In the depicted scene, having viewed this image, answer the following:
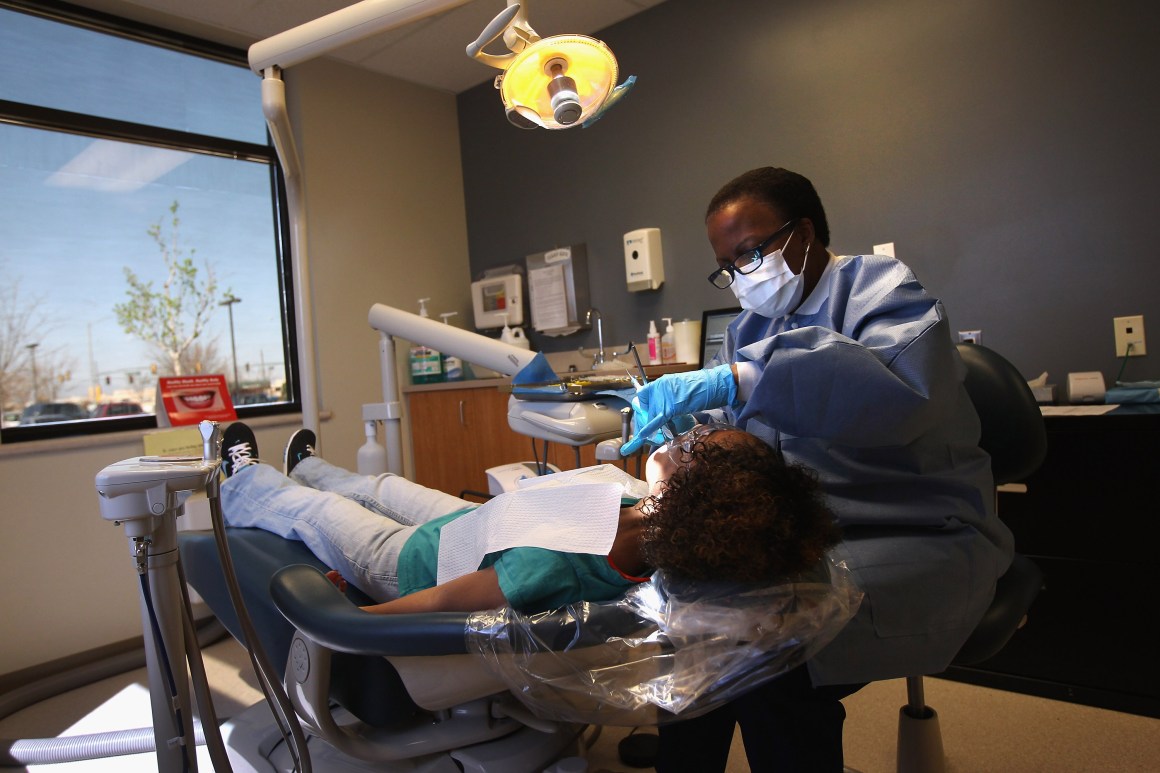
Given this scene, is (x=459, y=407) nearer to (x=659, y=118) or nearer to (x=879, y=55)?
(x=659, y=118)

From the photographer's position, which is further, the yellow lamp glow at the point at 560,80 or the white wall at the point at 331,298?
the white wall at the point at 331,298

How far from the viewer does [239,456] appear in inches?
82.3

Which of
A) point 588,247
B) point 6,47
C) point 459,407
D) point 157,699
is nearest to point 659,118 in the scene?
point 588,247

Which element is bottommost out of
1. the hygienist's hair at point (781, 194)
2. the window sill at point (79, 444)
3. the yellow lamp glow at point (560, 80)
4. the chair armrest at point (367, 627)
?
the chair armrest at point (367, 627)

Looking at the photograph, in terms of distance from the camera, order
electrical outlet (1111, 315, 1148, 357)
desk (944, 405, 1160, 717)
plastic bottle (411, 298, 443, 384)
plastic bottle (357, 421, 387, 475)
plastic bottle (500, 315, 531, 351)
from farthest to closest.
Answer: plastic bottle (411, 298, 443, 384) < plastic bottle (500, 315, 531, 351) < plastic bottle (357, 421, 387, 475) < electrical outlet (1111, 315, 1148, 357) < desk (944, 405, 1160, 717)

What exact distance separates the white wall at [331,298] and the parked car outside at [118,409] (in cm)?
16

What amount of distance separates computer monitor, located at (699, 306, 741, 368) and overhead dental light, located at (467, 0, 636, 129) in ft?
4.85

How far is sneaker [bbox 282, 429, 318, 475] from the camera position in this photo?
7.27ft

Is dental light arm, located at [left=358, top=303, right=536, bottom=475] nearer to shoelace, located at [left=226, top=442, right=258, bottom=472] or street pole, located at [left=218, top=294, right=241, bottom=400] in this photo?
shoelace, located at [left=226, top=442, right=258, bottom=472]

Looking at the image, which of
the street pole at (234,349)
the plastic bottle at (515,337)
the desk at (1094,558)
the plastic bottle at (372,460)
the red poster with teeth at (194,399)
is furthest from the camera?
the plastic bottle at (515,337)

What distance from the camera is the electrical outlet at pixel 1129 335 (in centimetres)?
195

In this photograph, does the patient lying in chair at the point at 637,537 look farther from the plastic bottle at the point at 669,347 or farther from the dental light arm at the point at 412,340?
the plastic bottle at the point at 669,347

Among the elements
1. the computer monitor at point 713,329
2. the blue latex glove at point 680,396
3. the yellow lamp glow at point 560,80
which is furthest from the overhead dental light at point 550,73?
the computer monitor at point 713,329

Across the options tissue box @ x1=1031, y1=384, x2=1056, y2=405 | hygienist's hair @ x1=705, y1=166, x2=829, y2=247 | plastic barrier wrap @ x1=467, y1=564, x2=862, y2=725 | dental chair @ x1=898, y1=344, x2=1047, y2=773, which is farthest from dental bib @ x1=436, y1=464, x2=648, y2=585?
tissue box @ x1=1031, y1=384, x2=1056, y2=405
